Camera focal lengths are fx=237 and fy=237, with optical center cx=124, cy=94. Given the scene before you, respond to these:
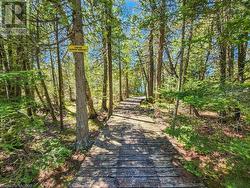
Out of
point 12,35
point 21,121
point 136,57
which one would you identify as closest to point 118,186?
point 21,121

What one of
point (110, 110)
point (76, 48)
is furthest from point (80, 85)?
point (110, 110)

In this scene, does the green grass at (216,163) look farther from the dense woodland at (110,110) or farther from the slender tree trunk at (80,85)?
the slender tree trunk at (80,85)

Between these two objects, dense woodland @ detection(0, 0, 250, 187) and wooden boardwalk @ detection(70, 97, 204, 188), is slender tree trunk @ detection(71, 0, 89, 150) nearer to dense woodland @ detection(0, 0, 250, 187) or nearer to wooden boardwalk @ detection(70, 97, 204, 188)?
dense woodland @ detection(0, 0, 250, 187)

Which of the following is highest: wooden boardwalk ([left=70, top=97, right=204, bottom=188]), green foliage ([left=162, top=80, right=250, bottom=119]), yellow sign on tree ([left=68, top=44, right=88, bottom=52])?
yellow sign on tree ([left=68, top=44, right=88, bottom=52])

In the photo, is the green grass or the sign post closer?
Answer: the green grass

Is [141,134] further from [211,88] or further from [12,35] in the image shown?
[12,35]

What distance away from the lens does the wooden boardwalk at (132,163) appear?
17.2ft

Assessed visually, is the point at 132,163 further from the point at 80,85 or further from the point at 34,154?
the point at 80,85

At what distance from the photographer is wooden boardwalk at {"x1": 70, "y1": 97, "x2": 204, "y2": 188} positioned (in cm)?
525

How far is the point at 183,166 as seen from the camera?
19.8 feet

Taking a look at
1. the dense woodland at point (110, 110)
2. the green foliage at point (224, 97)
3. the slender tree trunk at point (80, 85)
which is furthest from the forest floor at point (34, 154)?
the green foliage at point (224, 97)

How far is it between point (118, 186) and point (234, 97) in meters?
2.98

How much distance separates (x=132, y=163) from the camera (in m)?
6.30

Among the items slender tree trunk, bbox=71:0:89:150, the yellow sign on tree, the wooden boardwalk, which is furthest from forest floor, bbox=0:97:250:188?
the yellow sign on tree
